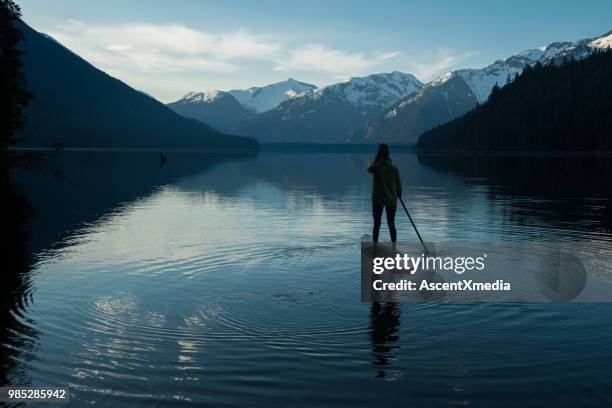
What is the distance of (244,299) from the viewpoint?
1342 cm

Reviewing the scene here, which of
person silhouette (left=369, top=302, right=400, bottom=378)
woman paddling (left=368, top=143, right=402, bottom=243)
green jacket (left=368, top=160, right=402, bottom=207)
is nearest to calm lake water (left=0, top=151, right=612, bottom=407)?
person silhouette (left=369, top=302, right=400, bottom=378)

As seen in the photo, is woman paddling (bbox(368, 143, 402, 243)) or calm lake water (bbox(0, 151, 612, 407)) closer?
calm lake water (bbox(0, 151, 612, 407))

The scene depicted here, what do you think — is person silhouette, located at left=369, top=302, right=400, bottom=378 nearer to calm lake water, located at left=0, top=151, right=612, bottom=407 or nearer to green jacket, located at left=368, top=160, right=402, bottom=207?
calm lake water, located at left=0, top=151, right=612, bottom=407

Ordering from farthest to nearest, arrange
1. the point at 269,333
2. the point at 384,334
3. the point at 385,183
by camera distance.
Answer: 1. the point at 385,183
2. the point at 269,333
3. the point at 384,334

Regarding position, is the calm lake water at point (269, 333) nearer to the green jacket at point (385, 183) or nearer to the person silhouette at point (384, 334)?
the person silhouette at point (384, 334)

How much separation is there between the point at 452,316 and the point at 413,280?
364 cm

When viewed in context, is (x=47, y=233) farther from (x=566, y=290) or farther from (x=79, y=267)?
(x=566, y=290)

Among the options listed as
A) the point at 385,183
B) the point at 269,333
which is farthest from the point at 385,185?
the point at 269,333

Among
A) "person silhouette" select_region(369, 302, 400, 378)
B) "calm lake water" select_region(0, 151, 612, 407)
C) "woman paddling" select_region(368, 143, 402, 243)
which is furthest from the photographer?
"woman paddling" select_region(368, 143, 402, 243)

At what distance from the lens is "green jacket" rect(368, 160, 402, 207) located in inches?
707

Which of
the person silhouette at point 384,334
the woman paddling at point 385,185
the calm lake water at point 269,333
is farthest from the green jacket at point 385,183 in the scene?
the person silhouette at point 384,334

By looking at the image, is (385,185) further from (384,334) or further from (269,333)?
(269,333)

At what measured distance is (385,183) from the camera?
59.7 feet

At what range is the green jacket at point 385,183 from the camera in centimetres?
1797
